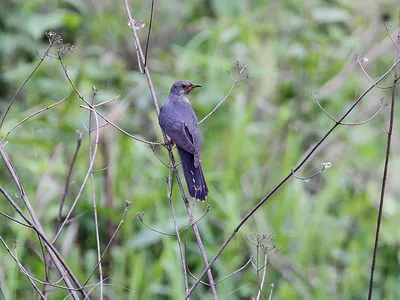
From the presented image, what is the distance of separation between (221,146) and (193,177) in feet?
5.50

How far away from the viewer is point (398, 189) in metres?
5.48

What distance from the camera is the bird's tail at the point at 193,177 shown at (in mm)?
3535

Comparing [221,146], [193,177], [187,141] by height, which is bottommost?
[193,177]

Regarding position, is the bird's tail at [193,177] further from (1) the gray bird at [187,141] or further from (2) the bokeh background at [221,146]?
(2) the bokeh background at [221,146]

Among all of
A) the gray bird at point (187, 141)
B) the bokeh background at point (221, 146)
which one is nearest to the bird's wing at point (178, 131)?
the gray bird at point (187, 141)

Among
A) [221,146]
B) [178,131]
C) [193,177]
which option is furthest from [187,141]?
[221,146]

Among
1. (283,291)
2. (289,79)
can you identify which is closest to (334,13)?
(289,79)

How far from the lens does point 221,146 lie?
527cm

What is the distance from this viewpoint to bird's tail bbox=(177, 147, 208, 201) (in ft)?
11.6

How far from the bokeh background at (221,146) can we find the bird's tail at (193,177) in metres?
0.57

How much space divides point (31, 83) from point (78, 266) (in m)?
1.45

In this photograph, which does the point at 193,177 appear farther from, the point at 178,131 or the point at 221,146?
the point at 221,146

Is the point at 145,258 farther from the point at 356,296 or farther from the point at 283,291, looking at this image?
the point at 356,296

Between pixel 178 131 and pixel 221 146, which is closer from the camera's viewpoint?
pixel 178 131
